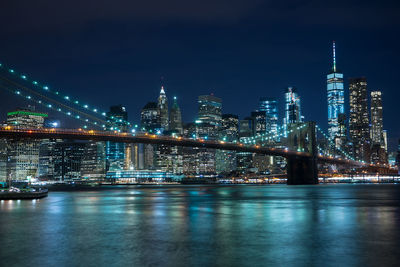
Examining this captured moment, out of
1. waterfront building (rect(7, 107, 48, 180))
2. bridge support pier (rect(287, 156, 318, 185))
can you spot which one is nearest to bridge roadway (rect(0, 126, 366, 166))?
bridge support pier (rect(287, 156, 318, 185))

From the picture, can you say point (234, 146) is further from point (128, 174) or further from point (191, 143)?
point (128, 174)

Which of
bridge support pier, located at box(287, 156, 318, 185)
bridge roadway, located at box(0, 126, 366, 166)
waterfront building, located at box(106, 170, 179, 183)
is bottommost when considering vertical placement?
waterfront building, located at box(106, 170, 179, 183)

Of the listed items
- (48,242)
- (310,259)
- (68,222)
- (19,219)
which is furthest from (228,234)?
(19,219)

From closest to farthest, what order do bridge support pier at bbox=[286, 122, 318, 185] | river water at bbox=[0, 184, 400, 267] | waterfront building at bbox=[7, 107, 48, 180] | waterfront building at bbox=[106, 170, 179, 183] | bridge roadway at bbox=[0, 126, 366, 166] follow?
river water at bbox=[0, 184, 400, 267] < bridge roadway at bbox=[0, 126, 366, 166] < bridge support pier at bbox=[286, 122, 318, 185] < waterfront building at bbox=[7, 107, 48, 180] < waterfront building at bbox=[106, 170, 179, 183]

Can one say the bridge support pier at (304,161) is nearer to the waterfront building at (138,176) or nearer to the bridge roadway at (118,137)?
the bridge roadway at (118,137)

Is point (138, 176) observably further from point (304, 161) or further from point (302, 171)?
point (304, 161)

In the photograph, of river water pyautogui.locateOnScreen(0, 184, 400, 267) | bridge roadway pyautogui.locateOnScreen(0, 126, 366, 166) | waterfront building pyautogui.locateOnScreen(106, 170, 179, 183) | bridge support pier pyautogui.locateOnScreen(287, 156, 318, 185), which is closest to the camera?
river water pyautogui.locateOnScreen(0, 184, 400, 267)

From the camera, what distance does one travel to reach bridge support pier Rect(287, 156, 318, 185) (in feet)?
265

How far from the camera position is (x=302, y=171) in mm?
82562

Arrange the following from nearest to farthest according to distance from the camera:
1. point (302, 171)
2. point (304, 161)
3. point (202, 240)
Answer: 1. point (202, 240)
2. point (304, 161)
3. point (302, 171)

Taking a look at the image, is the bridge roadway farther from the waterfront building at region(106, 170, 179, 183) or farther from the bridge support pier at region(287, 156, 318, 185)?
the waterfront building at region(106, 170, 179, 183)

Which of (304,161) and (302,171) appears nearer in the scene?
(304,161)

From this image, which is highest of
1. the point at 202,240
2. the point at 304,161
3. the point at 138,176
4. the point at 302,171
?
the point at 304,161

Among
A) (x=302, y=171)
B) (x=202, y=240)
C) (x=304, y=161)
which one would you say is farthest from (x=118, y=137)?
(x=202, y=240)
